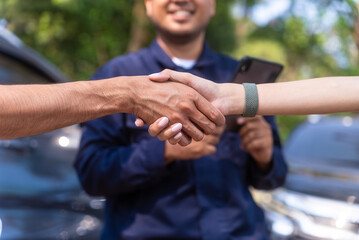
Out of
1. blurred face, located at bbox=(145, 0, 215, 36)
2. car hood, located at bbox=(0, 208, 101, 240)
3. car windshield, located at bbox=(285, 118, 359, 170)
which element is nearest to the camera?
car hood, located at bbox=(0, 208, 101, 240)

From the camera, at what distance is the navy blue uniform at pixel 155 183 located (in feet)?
5.69

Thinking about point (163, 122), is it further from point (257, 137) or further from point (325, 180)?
point (325, 180)

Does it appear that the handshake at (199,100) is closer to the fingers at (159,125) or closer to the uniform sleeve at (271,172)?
the fingers at (159,125)

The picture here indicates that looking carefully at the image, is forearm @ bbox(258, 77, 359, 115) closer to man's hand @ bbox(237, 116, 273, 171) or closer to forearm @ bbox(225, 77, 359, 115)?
forearm @ bbox(225, 77, 359, 115)

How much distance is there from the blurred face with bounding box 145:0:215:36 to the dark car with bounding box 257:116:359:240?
6.96 ft

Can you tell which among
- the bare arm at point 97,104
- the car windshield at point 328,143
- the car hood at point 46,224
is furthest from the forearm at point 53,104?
the car windshield at point 328,143

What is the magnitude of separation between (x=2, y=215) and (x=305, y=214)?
2.46m

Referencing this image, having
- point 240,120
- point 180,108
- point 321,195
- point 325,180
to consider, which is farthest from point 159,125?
point 325,180

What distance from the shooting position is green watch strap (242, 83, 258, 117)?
5.48 ft

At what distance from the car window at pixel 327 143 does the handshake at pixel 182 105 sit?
2945mm

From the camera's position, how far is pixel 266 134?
76.2 inches

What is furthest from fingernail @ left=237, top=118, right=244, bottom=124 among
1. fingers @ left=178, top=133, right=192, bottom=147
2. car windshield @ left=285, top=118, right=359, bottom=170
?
car windshield @ left=285, top=118, right=359, bottom=170

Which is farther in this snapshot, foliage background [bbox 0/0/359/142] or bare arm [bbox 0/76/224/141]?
foliage background [bbox 0/0/359/142]

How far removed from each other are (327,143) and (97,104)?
3.73m
